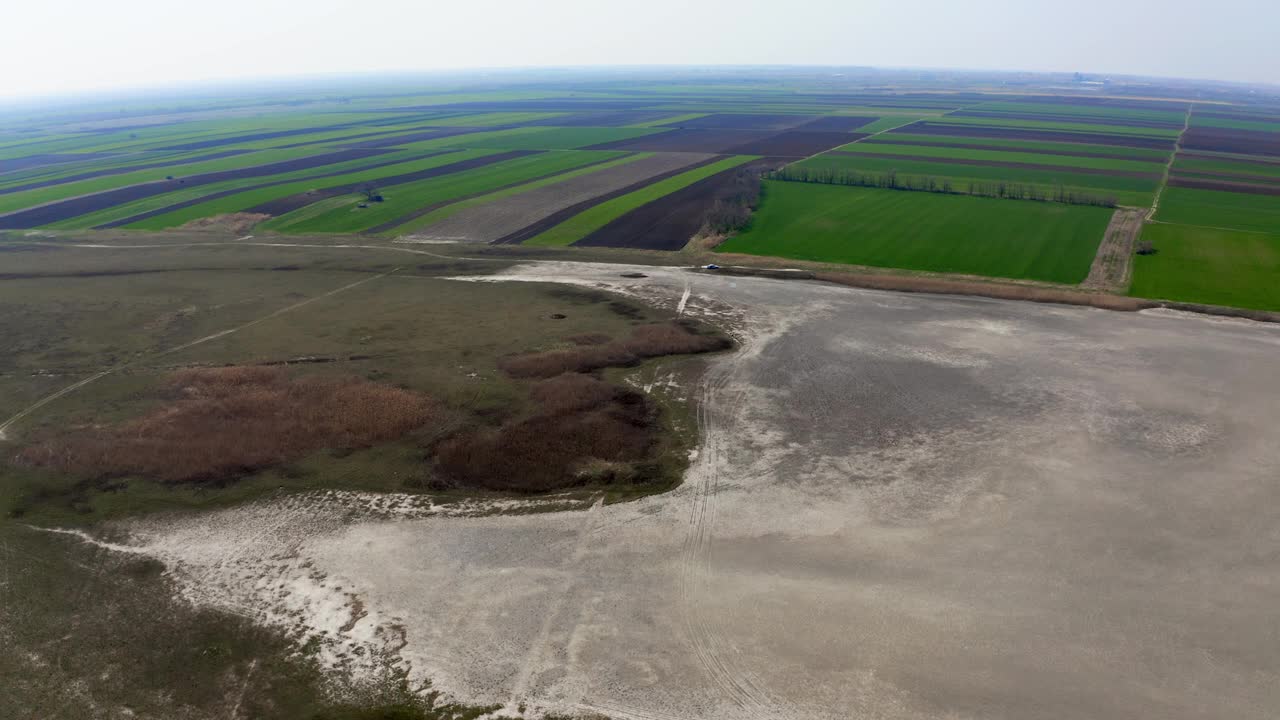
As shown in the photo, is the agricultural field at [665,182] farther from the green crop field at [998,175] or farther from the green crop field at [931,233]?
the green crop field at [998,175]

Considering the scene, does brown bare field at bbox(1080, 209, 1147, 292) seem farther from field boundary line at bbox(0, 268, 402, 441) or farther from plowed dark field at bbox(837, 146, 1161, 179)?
field boundary line at bbox(0, 268, 402, 441)

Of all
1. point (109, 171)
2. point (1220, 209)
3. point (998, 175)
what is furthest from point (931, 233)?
point (109, 171)

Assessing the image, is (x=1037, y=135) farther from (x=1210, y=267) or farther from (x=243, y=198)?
(x=243, y=198)

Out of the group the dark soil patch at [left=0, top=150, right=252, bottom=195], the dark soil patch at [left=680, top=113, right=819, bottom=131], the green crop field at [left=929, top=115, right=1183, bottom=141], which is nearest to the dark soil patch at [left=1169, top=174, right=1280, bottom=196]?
the green crop field at [left=929, top=115, right=1183, bottom=141]

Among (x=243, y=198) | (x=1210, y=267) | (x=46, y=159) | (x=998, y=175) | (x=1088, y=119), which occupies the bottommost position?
(x=1210, y=267)

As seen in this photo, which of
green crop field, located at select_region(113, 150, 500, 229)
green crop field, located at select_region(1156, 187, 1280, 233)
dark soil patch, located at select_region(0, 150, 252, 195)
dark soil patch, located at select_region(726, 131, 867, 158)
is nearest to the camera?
green crop field, located at select_region(1156, 187, 1280, 233)

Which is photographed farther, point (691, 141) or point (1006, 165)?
point (691, 141)
